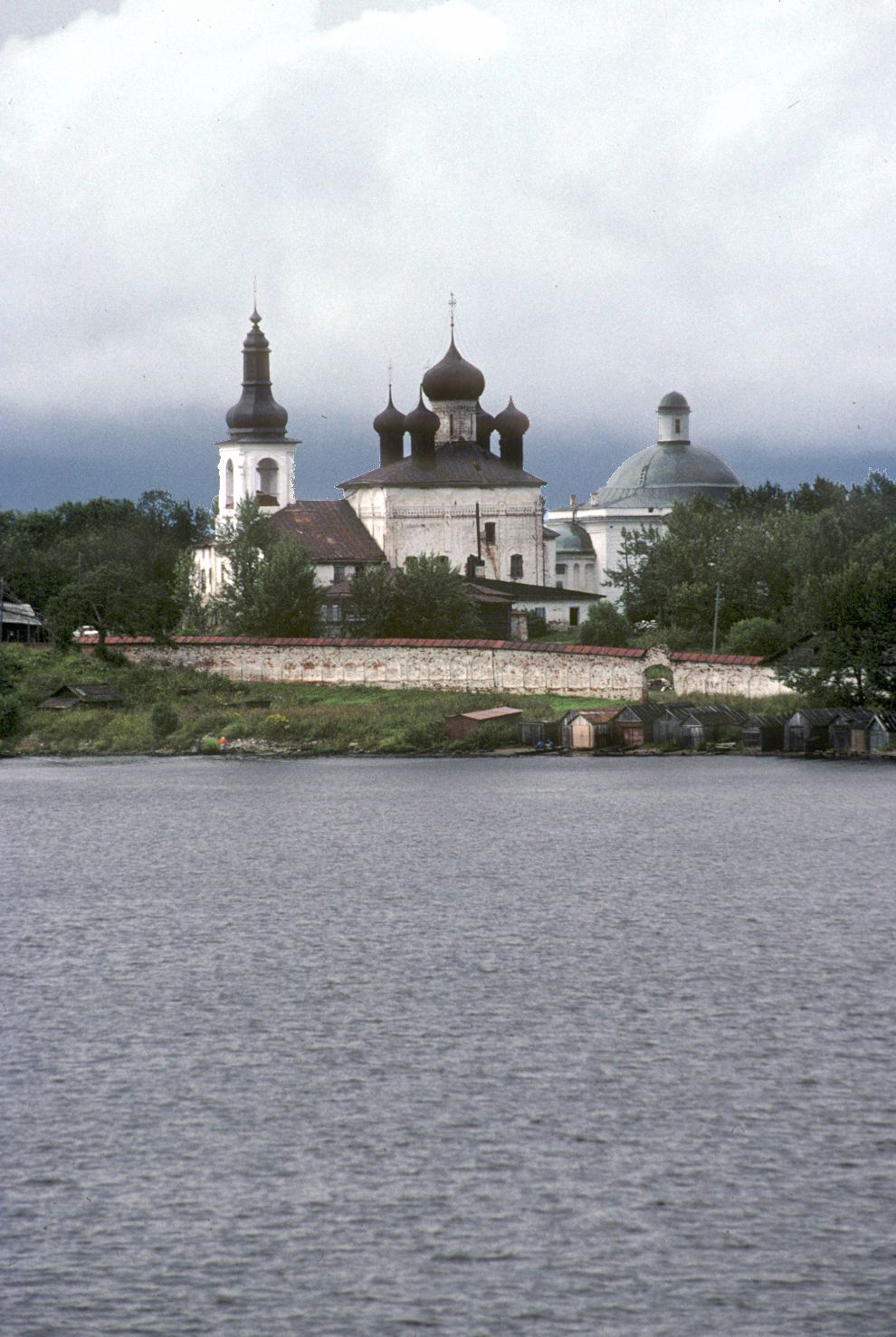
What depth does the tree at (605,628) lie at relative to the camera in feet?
197

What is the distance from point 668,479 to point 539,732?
3984 centimetres

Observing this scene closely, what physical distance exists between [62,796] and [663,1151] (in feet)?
95.1

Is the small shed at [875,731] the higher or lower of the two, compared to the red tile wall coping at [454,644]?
lower

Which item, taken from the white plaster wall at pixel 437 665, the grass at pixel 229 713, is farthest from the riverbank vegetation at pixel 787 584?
the grass at pixel 229 713

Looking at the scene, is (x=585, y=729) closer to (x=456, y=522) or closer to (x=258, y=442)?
(x=456, y=522)

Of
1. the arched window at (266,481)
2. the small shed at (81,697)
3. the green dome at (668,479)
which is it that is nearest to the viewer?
the small shed at (81,697)

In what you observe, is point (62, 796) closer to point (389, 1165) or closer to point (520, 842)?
point (520, 842)

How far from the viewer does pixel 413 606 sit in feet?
186

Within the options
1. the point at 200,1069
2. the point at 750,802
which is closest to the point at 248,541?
the point at 750,802

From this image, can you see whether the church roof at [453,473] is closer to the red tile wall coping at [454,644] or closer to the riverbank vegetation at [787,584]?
the riverbank vegetation at [787,584]

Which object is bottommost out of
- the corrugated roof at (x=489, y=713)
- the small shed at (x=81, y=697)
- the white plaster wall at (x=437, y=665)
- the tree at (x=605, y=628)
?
the corrugated roof at (x=489, y=713)

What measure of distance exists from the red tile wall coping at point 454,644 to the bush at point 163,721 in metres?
3.94

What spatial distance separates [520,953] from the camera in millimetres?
21609

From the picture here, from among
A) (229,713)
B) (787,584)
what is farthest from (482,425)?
(229,713)
